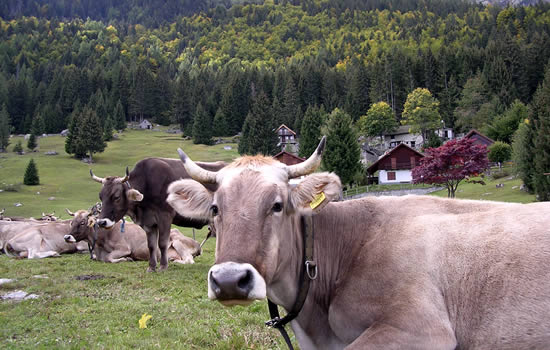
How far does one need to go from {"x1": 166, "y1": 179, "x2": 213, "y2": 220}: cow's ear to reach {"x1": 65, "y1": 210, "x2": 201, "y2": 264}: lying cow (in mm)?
10499

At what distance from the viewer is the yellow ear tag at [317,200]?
13.7 ft

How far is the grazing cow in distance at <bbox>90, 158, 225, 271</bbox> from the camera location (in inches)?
489

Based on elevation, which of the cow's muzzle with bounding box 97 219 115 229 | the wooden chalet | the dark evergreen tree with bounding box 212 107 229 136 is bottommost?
the cow's muzzle with bounding box 97 219 115 229

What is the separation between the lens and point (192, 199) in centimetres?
452

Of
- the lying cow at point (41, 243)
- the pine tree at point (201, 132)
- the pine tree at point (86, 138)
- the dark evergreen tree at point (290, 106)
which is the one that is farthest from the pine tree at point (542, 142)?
the pine tree at point (86, 138)

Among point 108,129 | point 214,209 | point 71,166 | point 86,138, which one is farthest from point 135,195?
point 108,129

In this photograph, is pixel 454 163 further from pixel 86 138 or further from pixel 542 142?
pixel 86 138

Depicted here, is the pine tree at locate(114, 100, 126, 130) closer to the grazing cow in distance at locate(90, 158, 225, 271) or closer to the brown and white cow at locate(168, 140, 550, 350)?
the grazing cow in distance at locate(90, 158, 225, 271)

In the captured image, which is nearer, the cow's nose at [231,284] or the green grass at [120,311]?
the cow's nose at [231,284]

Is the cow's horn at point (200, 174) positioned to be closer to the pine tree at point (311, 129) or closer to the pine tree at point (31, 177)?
the pine tree at point (31, 177)

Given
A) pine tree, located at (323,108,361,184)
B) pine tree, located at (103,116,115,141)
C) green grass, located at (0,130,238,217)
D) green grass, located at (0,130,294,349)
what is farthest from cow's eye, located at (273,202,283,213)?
pine tree, located at (103,116,115,141)

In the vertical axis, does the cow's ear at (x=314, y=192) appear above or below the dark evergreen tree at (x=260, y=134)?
below

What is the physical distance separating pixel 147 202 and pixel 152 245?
1313 millimetres

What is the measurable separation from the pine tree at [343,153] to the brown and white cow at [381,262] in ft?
176
